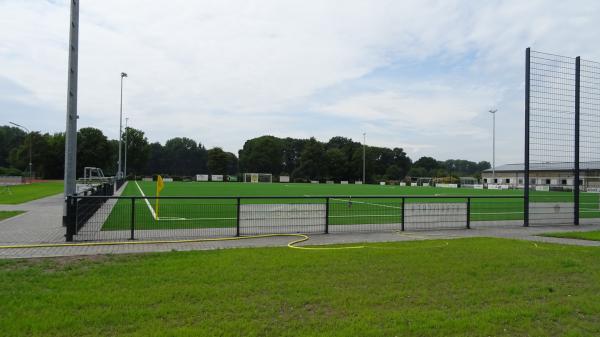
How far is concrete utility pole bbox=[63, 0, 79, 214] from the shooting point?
13.1 meters

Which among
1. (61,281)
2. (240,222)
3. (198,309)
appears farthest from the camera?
(240,222)

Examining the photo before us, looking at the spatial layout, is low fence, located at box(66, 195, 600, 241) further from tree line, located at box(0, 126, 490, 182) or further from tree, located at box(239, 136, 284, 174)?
tree, located at box(239, 136, 284, 174)

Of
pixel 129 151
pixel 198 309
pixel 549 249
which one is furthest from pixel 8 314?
pixel 129 151

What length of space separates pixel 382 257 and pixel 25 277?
5.58m

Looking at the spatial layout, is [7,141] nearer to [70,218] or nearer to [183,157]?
[183,157]

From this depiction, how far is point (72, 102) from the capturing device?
13211mm

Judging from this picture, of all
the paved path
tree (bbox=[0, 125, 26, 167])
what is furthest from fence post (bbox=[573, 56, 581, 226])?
tree (bbox=[0, 125, 26, 167])

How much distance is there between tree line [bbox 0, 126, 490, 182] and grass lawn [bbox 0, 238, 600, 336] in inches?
3341

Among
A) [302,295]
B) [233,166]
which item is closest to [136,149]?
[233,166]

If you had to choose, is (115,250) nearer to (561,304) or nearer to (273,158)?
(561,304)

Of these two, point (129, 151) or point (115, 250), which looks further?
point (129, 151)

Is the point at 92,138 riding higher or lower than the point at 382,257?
higher

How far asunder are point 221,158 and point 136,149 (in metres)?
22.5

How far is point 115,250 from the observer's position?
29.2 feet
